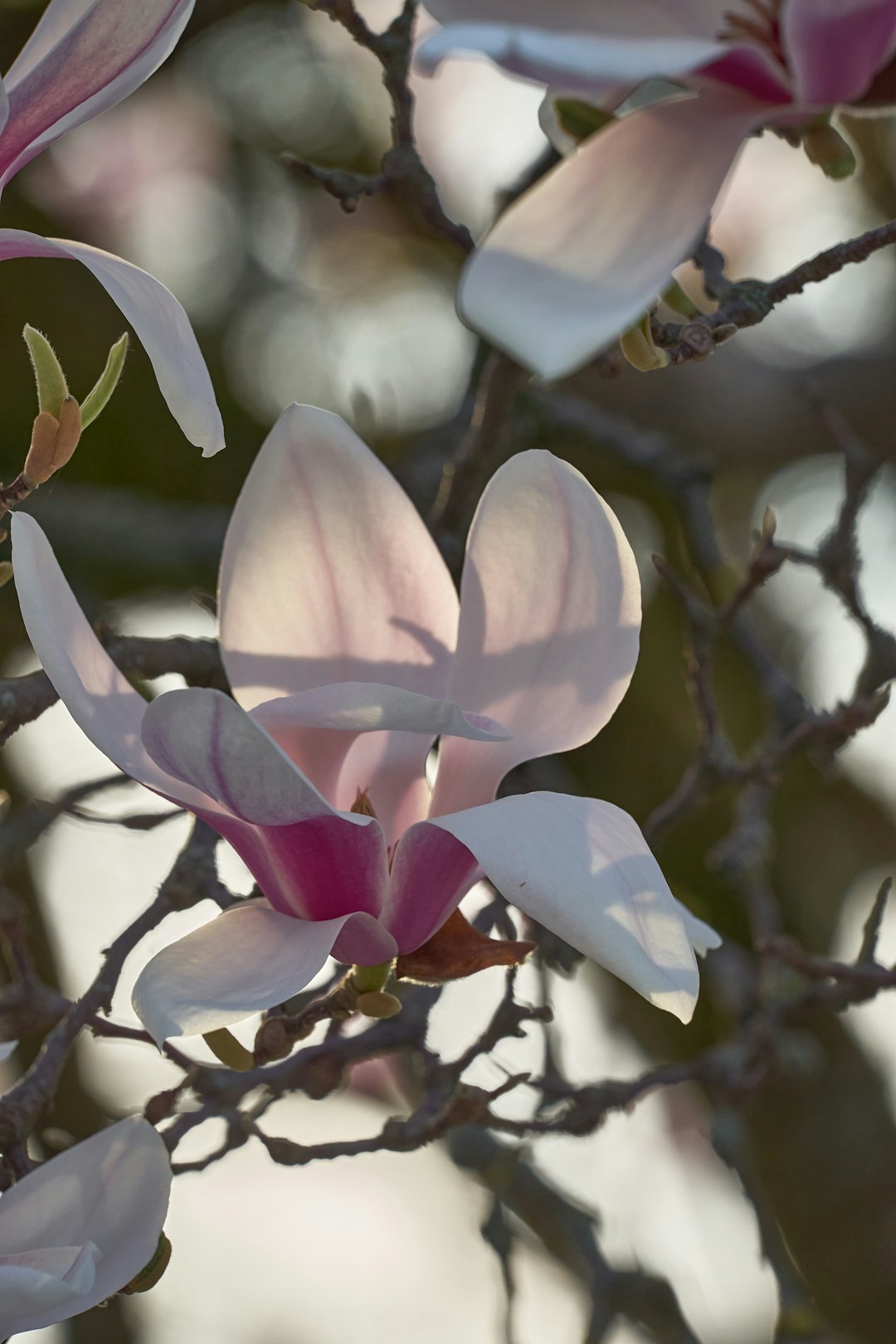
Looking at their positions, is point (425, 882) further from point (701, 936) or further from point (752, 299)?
point (752, 299)

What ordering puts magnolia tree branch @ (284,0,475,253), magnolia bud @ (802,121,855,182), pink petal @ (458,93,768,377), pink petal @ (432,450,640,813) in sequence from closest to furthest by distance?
pink petal @ (458,93,768,377)
magnolia bud @ (802,121,855,182)
pink petal @ (432,450,640,813)
magnolia tree branch @ (284,0,475,253)

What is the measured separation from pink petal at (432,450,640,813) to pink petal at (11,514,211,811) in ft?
0.40

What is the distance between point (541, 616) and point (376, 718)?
4.8 inches

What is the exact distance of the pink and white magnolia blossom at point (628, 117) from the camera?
359 mm

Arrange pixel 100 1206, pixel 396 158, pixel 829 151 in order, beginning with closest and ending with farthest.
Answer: pixel 829 151, pixel 100 1206, pixel 396 158

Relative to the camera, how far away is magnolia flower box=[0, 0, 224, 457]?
19.6 inches

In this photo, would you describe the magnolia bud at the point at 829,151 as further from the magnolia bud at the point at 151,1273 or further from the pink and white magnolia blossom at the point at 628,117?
the magnolia bud at the point at 151,1273

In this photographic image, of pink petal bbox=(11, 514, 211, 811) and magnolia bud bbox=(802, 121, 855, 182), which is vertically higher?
magnolia bud bbox=(802, 121, 855, 182)

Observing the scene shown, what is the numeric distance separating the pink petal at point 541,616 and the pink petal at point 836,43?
0.18m

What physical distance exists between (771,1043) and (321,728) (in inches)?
26.6

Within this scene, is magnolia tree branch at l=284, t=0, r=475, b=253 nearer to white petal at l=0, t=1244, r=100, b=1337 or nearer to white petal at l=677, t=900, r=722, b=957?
white petal at l=677, t=900, r=722, b=957

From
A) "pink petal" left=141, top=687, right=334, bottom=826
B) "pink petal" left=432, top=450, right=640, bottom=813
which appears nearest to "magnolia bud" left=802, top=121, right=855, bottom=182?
"pink petal" left=432, top=450, right=640, bottom=813

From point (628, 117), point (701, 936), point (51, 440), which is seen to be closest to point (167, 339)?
point (51, 440)

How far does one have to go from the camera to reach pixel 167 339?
19.4 inches
